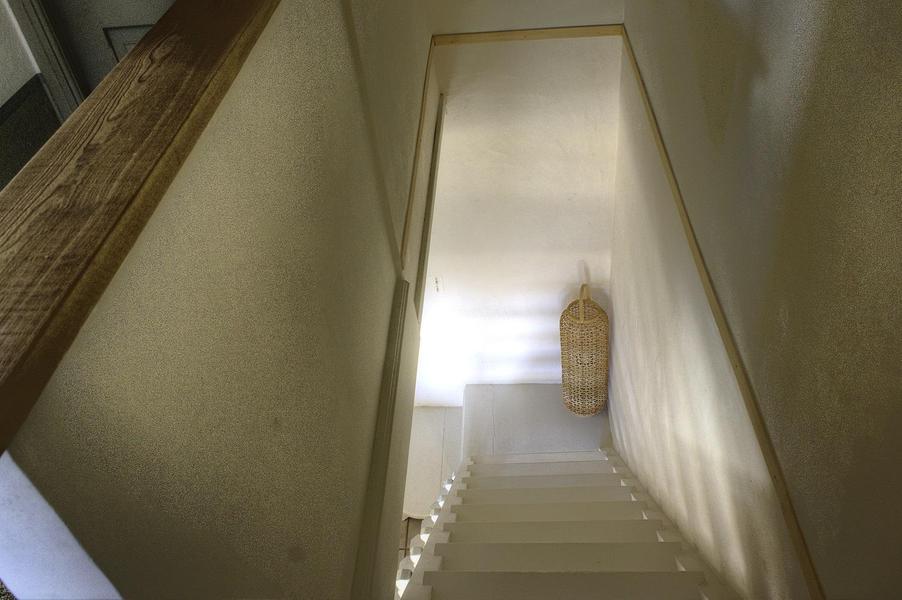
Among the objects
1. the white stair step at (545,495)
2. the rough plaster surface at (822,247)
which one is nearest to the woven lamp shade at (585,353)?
the white stair step at (545,495)

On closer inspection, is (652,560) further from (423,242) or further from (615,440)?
(615,440)

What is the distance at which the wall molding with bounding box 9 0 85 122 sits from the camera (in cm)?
158

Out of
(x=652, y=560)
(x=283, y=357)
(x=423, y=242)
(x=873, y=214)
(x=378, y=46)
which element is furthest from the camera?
(x=423, y=242)

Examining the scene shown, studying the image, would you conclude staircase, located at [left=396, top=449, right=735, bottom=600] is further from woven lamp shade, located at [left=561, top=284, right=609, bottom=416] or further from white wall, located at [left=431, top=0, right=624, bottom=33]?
white wall, located at [left=431, top=0, right=624, bottom=33]

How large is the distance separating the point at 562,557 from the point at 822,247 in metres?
1.53

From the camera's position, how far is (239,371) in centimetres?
105

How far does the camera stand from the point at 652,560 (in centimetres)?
239

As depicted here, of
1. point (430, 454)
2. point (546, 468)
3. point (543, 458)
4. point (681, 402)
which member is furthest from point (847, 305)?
point (430, 454)

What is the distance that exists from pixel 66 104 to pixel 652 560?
2242 mm

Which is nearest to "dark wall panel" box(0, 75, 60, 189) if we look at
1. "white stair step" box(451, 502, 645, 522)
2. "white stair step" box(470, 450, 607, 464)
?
"white stair step" box(451, 502, 645, 522)

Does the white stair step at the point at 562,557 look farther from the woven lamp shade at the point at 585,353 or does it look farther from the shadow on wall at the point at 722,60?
the woven lamp shade at the point at 585,353

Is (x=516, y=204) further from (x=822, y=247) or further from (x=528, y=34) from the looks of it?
(x=822, y=247)

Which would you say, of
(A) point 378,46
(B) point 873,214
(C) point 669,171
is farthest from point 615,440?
(B) point 873,214

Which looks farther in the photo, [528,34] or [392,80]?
[528,34]
